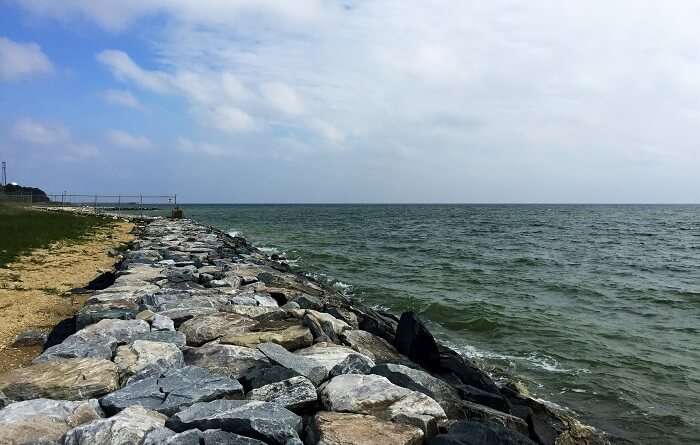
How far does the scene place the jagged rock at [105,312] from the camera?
20.2 ft

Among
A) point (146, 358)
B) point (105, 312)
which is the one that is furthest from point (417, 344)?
point (105, 312)

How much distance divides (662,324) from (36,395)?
11.5 metres

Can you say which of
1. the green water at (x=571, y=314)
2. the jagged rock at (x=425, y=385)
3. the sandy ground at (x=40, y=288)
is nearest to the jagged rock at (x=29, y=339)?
the sandy ground at (x=40, y=288)

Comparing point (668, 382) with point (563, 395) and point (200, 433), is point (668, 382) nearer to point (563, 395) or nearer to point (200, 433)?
point (563, 395)

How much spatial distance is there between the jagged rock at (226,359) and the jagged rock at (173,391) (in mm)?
311

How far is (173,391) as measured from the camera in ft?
13.2

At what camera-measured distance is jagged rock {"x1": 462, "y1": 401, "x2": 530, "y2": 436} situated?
4383mm

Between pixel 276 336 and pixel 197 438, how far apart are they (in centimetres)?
246

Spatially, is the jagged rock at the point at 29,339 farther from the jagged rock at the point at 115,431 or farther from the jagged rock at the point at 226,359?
the jagged rock at the point at 115,431

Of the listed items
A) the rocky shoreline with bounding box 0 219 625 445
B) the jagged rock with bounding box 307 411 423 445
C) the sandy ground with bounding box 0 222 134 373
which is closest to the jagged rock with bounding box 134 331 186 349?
the rocky shoreline with bounding box 0 219 625 445

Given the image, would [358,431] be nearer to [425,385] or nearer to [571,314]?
[425,385]

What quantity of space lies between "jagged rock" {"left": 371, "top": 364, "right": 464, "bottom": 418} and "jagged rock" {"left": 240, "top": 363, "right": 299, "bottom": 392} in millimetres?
842

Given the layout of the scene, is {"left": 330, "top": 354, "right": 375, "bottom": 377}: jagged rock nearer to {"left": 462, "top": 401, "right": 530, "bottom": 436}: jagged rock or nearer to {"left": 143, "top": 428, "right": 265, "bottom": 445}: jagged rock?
{"left": 462, "top": 401, "right": 530, "bottom": 436}: jagged rock

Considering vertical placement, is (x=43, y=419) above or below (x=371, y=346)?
above
